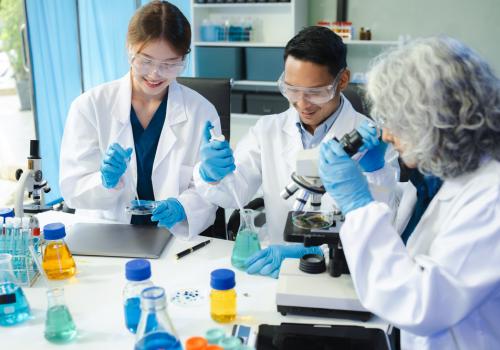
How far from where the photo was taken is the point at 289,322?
1.24 meters

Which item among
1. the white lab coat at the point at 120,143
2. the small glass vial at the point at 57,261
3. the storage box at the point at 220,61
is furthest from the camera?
the storage box at the point at 220,61

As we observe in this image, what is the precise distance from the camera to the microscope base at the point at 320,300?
4.03 ft

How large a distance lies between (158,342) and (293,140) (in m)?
1.09

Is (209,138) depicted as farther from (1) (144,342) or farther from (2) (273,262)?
(1) (144,342)

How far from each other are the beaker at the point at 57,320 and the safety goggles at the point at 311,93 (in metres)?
0.90

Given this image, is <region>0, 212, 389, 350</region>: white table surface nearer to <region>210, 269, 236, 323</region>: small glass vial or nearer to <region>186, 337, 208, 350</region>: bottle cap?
<region>210, 269, 236, 323</region>: small glass vial

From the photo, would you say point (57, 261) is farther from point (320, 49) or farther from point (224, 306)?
point (320, 49)

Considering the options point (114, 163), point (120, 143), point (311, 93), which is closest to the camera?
point (311, 93)

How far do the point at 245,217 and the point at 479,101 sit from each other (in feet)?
2.31

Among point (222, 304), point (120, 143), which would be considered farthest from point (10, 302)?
point (120, 143)

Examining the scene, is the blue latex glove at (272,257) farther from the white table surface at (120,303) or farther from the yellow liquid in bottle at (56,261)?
the yellow liquid in bottle at (56,261)

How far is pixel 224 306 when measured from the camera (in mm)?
1243

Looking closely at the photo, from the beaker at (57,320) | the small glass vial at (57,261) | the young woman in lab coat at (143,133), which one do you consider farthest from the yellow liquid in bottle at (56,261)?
the young woman in lab coat at (143,133)

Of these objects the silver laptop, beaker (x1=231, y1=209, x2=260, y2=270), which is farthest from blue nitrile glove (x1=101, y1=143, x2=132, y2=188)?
beaker (x1=231, y1=209, x2=260, y2=270)
